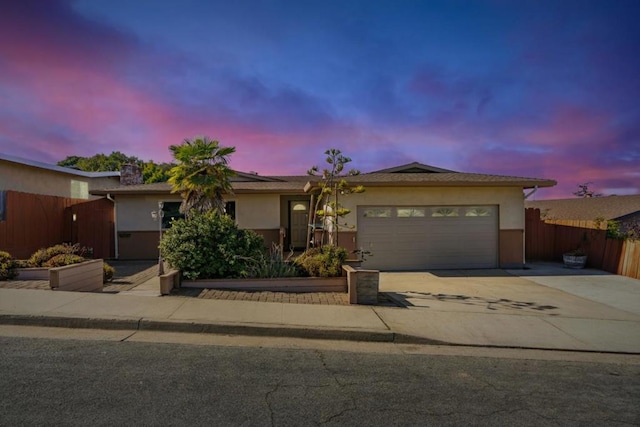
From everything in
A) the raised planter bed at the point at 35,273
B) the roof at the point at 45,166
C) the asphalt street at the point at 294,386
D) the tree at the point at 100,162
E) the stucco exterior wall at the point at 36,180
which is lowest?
the asphalt street at the point at 294,386

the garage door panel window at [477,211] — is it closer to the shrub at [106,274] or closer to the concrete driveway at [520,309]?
the concrete driveway at [520,309]

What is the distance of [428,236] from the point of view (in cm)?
1347

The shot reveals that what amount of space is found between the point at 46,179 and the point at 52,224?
4089 millimetres

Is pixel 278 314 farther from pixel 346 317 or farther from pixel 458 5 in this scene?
pixel 458 5

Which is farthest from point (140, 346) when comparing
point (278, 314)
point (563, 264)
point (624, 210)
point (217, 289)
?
point (624, 210)

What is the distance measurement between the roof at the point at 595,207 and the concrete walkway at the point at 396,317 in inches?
746

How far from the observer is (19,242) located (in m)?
13.5

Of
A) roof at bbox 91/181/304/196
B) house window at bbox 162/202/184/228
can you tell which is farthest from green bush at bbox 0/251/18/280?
house window at bbox 162/202/184/228

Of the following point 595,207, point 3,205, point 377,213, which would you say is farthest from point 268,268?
point 595,207

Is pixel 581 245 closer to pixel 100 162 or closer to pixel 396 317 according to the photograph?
pixel 396 317

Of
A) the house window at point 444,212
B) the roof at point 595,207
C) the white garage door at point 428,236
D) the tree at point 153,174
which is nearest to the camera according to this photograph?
the white garage door at point 428,236

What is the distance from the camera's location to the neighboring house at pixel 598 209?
2588 cm

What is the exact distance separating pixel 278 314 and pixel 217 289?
2.29m

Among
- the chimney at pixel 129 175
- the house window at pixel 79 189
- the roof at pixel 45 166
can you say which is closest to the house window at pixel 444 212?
the chimney at pixel 129 175
